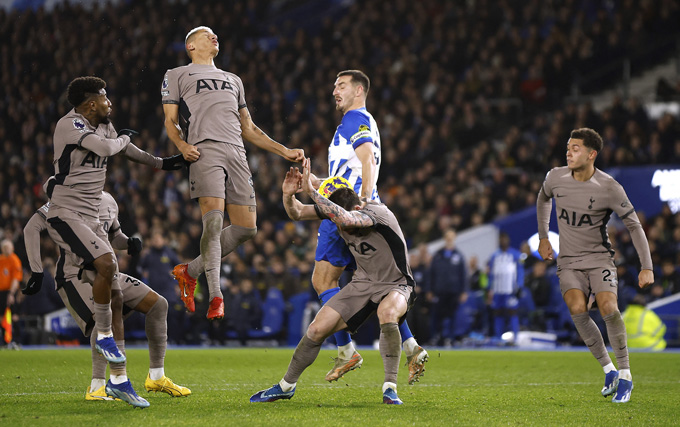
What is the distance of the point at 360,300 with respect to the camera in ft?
21.6

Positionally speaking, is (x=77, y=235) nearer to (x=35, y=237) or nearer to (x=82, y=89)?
(x=35, y=237)

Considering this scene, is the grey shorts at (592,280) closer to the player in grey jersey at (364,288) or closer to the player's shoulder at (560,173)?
the player's shoulder at (560,173)

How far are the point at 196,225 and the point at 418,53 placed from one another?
843 centimetres

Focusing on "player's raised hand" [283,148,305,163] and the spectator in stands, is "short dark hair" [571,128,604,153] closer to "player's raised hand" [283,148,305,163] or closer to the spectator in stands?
"player's raised hand" [283,148,305,163]

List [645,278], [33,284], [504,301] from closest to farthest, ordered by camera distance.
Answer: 1. [33,284]
2. [645,278]
3. [504,301]

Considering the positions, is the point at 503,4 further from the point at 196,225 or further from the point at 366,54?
the point at 196,225

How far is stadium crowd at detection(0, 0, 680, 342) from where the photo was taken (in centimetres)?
1700

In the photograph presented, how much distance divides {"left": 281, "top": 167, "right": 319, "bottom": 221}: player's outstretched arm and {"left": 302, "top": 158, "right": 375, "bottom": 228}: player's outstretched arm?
0.06m

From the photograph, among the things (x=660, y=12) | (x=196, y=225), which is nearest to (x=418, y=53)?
(x=660, y=12)

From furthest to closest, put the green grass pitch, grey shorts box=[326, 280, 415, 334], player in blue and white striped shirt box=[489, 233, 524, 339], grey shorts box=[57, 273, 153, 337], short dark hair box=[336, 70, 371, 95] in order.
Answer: player in blue and white striped shirt box=[489, 233, 524, 339] < short dark hair box=[336, 70, 371, 95] < grey shorts box=[57, 273, 153, 337] < grey shorts box=[326, 280, 415, 334] < the green grass pitch

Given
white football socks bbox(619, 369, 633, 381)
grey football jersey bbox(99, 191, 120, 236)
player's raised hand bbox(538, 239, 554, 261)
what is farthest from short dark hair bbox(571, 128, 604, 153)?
grey football jersey bbox(99, 191, 120, 236)

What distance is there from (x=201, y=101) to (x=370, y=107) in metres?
15.3

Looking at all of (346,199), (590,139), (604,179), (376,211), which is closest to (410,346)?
(376,211)

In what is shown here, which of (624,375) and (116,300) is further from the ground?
(116,300)
